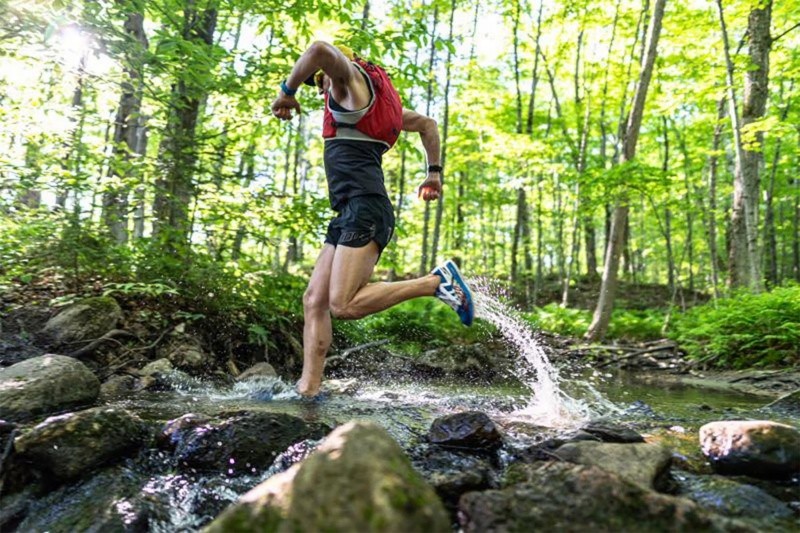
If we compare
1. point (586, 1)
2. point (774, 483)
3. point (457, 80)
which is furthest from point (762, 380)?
point (457, 80)

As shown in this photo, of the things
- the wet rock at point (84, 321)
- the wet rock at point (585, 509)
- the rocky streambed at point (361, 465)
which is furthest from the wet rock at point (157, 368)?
the wet rock at point (585, 509)

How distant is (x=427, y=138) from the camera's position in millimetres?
4348

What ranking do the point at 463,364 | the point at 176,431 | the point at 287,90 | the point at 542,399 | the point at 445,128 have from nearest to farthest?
the point at 176,431 → the point at 287,90 → the point at 542,399 → the point at 463,364 → the point at 445,128

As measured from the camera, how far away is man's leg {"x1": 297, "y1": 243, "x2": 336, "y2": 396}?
3812mm

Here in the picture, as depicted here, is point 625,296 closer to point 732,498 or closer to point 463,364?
point 463,364

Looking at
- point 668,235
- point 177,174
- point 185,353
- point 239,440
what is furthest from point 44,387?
point 668,235

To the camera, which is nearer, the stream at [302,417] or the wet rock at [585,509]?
the wet rock at [585,509]

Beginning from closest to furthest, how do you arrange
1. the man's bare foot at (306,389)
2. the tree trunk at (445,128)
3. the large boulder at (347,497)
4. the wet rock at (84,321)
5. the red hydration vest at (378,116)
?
the large boulder at (347,497), the red hydration vest at (378,116), the man's bare foot at (306,389), the wet rock at (84,321), the tree trunk at (445,128)

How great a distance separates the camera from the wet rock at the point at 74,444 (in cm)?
231

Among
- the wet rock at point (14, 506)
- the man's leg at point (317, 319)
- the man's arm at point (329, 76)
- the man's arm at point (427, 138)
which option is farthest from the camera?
the man's arm at point (427, 138)

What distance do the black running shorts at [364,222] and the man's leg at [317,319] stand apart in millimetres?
247

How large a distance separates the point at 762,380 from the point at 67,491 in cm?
768

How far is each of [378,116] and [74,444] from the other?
8.90 feet

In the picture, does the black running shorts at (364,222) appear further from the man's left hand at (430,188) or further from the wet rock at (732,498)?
the wet rock at (732,498)
